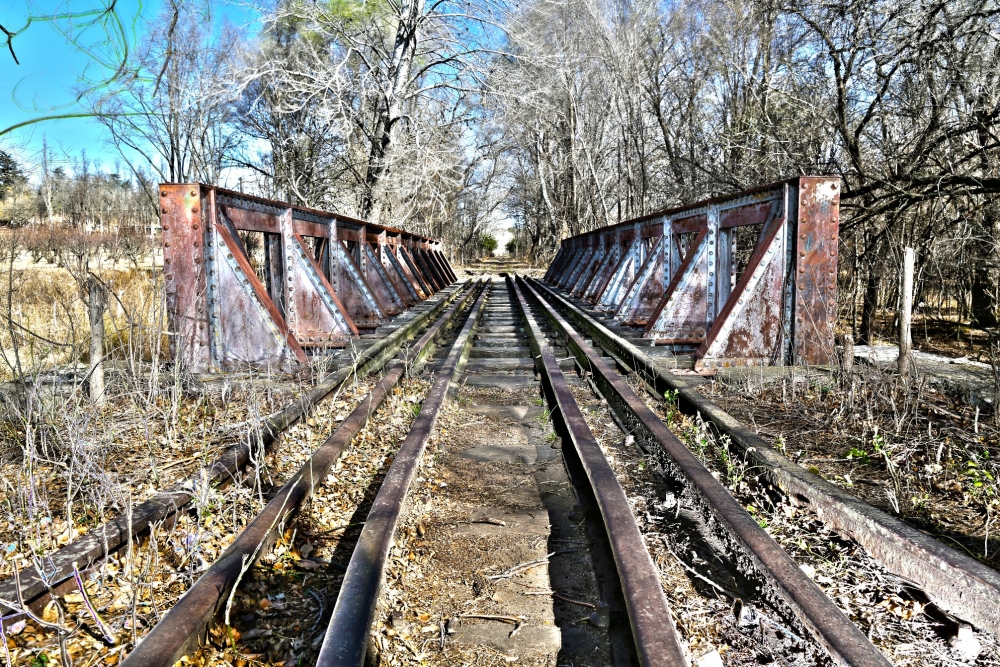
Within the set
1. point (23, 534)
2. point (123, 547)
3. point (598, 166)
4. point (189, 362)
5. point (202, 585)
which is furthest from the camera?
point (598, 166)

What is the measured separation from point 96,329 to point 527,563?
9.91 feet

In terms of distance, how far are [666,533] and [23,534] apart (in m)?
2.60

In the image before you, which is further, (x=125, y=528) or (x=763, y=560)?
(x=125, y=528)

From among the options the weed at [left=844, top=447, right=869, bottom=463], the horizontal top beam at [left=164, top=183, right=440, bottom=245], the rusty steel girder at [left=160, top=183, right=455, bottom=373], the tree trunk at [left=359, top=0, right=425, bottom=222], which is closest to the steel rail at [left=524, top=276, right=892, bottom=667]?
the weed at [left=844, top=447, right=869, bottom=463]

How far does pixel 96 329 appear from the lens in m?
3.92

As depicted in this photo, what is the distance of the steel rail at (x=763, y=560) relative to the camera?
172 cm

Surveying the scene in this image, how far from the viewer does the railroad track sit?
6.16 feet

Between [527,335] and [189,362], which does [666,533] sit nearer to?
[189,362]

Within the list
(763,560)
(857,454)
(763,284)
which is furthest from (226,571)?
(763,284)

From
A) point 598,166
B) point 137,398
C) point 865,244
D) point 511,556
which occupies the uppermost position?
point 598,166

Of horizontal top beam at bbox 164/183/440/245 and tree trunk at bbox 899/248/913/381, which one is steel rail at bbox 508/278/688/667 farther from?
horizontal top beam at bbox 164/183/440/245

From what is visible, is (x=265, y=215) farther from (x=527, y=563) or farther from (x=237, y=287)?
(x=527, y=563)

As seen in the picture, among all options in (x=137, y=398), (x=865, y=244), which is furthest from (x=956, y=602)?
(x=865, y=244)

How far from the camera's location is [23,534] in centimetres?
261
